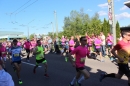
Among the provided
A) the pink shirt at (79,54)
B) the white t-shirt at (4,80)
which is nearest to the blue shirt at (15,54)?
the pink shirt at (79,54)

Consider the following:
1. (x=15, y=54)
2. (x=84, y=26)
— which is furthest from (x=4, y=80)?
Answer: (x=84, y=26)

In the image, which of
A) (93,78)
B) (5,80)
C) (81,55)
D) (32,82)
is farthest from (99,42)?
(5,80)

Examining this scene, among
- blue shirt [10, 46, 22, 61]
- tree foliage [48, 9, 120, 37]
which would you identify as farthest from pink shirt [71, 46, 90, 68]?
tree foliage [48, 9, 120, 37]

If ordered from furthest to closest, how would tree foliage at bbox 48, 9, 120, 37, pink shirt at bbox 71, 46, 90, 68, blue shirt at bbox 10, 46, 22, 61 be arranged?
tree foliage at bbox 48, 9, 120, 37 < blue shirt at bbox 10, 46, 22, 61 < pink shirt at bbox 71, 46, 90, 68

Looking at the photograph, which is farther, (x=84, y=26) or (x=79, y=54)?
(x=84, y=26)

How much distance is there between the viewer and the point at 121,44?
4957 mm

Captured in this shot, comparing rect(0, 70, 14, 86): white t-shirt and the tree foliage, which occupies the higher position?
the tree foliage

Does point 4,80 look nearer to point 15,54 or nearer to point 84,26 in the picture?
point 15,54

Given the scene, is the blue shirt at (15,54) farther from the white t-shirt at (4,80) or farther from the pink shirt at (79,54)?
the white t-shirt at (4,80)

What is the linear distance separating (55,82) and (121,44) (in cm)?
319

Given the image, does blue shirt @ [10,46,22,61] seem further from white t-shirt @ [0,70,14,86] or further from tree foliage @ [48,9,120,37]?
tree foliage @ [48,9,120,37]

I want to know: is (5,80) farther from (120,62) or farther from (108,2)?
(108,2)

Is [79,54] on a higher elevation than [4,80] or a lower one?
higher

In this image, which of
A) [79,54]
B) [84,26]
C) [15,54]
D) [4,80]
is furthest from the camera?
[84,26]
